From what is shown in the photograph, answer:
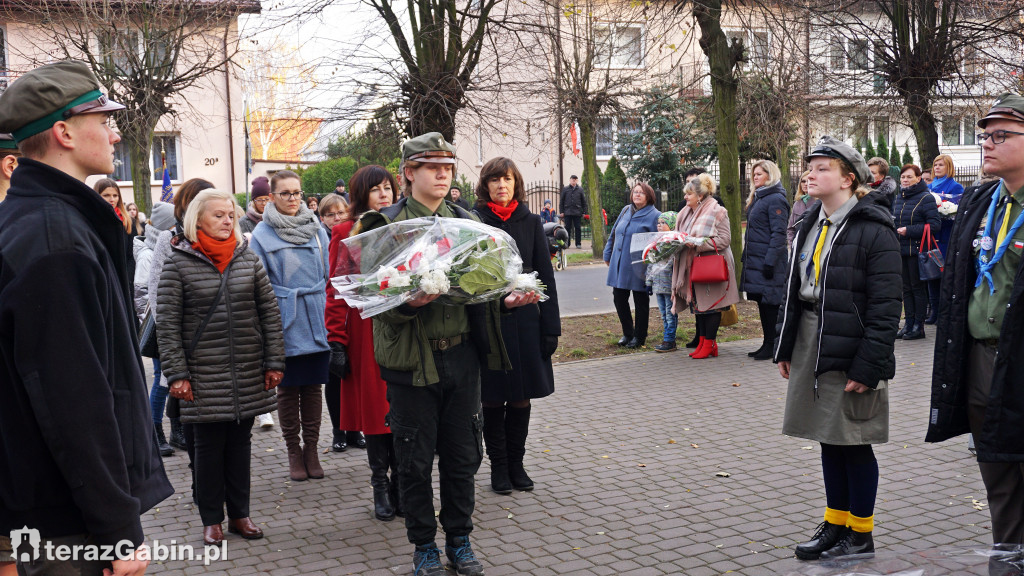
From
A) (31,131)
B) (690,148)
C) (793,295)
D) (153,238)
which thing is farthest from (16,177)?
(690,148)

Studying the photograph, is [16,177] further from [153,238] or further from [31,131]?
[153,238]

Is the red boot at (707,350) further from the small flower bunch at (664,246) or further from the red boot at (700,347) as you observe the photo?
the small flower bunch at (664,246)

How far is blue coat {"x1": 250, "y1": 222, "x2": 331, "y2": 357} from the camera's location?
6297 millimetres

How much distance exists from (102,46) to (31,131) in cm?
1557

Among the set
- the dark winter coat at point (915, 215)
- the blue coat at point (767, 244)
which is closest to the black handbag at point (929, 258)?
the dark winter coat at point (915, 215)

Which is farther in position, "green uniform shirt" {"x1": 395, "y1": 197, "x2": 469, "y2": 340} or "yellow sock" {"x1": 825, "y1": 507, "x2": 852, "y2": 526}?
"yellow sock" {"x1": 825, "y1": 507, "x2": 852, "y2": 526}

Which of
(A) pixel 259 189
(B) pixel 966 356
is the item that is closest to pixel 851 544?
(B) pixel 966 356

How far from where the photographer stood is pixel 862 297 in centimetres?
441

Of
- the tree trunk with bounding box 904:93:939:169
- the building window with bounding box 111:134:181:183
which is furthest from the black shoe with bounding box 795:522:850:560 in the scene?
the building window with bounding box 111:134:181:183

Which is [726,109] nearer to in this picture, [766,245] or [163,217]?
[766,245]

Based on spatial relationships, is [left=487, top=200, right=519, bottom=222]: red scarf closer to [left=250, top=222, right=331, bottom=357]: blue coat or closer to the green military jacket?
the green military jacket

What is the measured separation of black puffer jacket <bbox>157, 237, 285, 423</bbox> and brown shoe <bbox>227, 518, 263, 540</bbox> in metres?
0.64

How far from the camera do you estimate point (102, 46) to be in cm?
1606

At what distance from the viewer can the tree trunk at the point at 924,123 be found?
1714 centimetres
